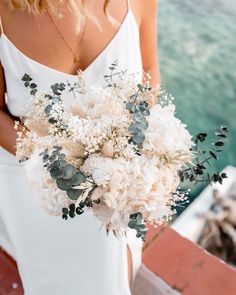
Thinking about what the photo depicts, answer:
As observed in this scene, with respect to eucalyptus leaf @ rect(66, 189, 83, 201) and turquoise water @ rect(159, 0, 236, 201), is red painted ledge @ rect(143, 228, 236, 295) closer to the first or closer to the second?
eucalyptus leaf @ rect(66, 189, 83, 201)

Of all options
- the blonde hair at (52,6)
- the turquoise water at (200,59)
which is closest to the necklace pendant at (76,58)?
the blonde hair at (52,6)

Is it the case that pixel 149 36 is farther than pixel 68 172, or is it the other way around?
pixel 149 36

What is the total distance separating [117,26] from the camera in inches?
64.7

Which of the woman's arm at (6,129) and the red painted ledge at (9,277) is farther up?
the woman's arm at (6,129)

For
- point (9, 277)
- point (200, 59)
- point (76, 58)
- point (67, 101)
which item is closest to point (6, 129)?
point (67, 101)

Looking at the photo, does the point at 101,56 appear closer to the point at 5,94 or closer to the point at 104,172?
the point at 5,94

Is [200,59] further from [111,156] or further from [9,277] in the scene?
[111,156]

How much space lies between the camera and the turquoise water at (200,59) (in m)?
5.19

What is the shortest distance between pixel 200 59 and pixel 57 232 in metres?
4.11

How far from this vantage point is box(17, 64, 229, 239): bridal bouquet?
1051 mm

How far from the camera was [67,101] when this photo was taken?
1632 millimetres

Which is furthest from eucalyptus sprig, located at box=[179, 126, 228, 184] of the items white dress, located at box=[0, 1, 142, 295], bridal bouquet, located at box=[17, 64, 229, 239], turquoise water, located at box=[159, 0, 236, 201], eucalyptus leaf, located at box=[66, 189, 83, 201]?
turquoise water, located at box=[159, 0, 236, 201]

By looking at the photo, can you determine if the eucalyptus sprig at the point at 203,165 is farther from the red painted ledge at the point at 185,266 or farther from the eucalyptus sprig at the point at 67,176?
the red painted ledge at the point at 185,266

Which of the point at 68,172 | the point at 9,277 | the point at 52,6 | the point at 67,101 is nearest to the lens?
the point at 68,172
